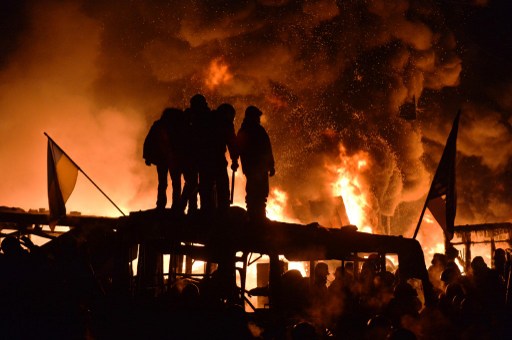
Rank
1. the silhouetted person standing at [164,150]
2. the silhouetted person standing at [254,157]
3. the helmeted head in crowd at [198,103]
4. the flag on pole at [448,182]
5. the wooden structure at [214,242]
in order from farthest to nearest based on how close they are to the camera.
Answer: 1. the flag on pole at [448,182]
2. the silhouetted person standing at [164,150]
3. the helmeted head in crowd at [198,103]
4. the silhouetted person standing at [254,157]
5. the wooden structure at [214,242]

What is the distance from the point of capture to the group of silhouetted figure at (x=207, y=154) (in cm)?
791

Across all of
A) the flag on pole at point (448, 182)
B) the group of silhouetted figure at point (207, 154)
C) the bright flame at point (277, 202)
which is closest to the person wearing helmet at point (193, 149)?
the group of silhouetted figure at point (207, 154)

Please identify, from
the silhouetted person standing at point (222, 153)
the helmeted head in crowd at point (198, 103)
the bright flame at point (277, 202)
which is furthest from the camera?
the bright flame at point (277, 202)

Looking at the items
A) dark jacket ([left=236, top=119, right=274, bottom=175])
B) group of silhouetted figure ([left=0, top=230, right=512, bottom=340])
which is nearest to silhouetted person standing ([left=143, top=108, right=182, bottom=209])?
dark jacket ([left=236, top=119, right=274, bottom=175])

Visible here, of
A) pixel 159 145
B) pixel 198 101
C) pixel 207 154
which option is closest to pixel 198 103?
pixel 198 101

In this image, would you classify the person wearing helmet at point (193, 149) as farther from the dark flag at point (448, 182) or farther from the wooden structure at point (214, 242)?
the dark flag at point (448, 182)

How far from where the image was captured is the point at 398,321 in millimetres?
6898

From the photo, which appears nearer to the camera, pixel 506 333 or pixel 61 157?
pixel 506 333

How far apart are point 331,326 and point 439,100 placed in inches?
1286

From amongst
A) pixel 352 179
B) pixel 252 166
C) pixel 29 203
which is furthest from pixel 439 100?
pixel 252 166

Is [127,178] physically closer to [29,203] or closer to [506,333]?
[29,203]

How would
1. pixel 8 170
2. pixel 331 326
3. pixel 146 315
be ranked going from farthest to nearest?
pixel 8 170 → pixel 331 326 → pixel 146 315

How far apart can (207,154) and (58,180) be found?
3444 mm

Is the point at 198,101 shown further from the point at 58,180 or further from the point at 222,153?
the point at 58,180
